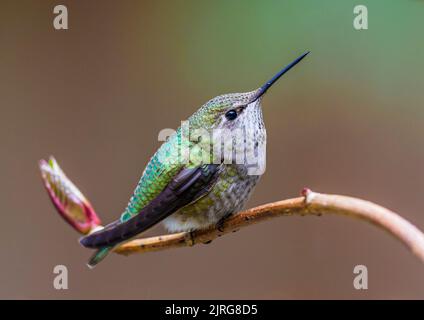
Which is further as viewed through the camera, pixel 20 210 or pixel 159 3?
pixel 159 3

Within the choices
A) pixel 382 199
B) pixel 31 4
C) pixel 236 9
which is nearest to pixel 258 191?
pixel 382 199

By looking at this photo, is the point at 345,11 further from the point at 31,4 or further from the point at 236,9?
the point at 31,4

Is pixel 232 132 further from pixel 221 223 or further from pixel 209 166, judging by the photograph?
pixel 221 223

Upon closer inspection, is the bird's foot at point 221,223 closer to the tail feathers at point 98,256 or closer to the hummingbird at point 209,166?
the hummingbird at point 209,166

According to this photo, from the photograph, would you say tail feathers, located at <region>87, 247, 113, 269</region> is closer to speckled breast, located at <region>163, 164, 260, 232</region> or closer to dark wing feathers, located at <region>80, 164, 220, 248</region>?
dark wing feathers, located at <region>80, 164, 220, 248</region>

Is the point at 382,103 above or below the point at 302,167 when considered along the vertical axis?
above

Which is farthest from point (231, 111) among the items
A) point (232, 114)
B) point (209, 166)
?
point (209, 166)

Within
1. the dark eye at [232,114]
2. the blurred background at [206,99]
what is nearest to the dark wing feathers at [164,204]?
the dark eye at [232,114]
